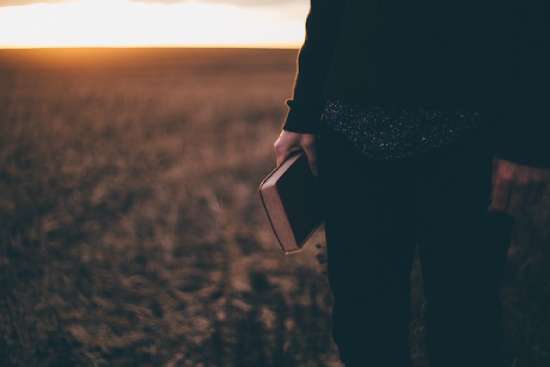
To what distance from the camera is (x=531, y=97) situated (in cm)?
84

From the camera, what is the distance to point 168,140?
235 inches

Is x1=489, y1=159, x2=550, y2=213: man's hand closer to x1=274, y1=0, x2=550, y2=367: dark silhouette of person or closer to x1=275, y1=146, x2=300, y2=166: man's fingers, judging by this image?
x1=274, y1=0, x2=550, y2=367: dark silhouette of person

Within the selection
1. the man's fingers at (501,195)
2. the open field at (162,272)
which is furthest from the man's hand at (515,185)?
the open field at (162,272)

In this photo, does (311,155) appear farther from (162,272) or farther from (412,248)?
(162,272)

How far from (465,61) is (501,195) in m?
0.30

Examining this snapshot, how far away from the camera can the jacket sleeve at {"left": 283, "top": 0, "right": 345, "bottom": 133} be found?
1.04m

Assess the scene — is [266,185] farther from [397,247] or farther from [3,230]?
[3,230]

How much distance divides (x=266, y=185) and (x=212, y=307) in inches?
54.8

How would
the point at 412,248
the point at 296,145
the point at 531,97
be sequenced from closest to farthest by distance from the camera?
1. the point at 531,97
2. the point at 412,248
3. the point at 296,145

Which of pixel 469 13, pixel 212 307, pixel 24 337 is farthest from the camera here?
pixel 212 307

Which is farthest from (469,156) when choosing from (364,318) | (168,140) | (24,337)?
(168,140)

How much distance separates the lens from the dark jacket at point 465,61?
0.84 m

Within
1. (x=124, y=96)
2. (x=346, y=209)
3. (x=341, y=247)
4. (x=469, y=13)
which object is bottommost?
(x=124, y=96)

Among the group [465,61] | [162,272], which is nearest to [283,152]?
[465,61]
